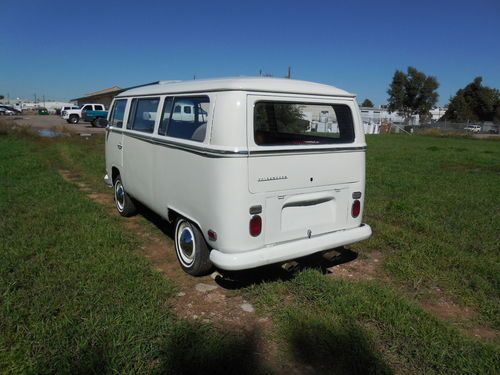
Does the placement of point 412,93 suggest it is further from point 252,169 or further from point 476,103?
point 252,169

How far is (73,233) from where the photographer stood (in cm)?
507

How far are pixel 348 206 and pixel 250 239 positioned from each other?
126cm

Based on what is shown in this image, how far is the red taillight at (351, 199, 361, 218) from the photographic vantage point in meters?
4.10

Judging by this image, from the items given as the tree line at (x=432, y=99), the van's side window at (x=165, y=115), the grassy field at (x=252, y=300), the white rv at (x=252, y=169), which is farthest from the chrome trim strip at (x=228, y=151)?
the tree line at (x=432, y=99)

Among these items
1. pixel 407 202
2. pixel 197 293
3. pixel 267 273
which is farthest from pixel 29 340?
pixel 407 202

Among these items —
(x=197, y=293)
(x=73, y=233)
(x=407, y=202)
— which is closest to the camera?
(x=197, y=293)

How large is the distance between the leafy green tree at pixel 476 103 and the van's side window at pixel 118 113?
6115 centimetres

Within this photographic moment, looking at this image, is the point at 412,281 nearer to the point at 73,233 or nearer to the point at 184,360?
the point at 184,360

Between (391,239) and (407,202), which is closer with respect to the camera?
(391,239)

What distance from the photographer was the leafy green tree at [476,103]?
Answer: 56.7 m

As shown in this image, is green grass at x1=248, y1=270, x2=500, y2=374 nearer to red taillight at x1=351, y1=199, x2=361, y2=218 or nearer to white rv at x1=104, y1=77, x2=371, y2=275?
white rv at x1=104, y1=77, x2=371, y2=275

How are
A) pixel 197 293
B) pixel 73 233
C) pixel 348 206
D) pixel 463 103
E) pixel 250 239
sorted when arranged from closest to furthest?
pixel 250 239 → pixel 197 293 → pixel 348 206 → pixel 73 233 → pixel 463 103

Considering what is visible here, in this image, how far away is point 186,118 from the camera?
12.9 feet

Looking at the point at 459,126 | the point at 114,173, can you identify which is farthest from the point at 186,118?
the point at 459,126
